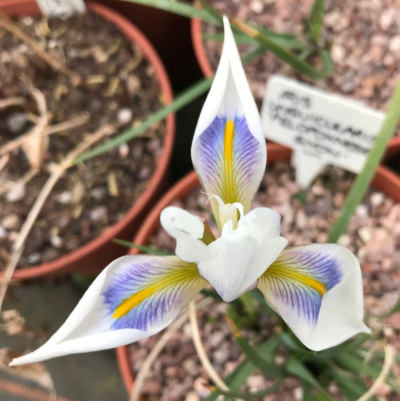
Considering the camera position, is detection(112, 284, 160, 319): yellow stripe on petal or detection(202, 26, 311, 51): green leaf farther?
detection(202, 26, 311, 51): green leaf

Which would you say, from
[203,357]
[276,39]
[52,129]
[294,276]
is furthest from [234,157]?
[52,129]

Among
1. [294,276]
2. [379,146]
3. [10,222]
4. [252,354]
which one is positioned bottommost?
[10,222]

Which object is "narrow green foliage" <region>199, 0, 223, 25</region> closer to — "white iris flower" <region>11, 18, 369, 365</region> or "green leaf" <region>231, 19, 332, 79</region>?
"green leaf" <region>231, 19, 332, 79</region>

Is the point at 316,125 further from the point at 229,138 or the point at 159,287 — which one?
the point at 159,287

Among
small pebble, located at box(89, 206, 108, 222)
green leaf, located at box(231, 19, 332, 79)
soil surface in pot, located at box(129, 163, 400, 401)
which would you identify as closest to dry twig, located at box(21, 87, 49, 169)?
small pebble, located at box(89, 206, 108, 222)

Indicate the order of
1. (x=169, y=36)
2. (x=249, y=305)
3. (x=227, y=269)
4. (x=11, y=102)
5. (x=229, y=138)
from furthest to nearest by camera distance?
1. (x=169, y=36)
2. (x=11, y=102)
3. (x=249, y=305)
4. (x=229, y=138)
5. (x=227, y=269)

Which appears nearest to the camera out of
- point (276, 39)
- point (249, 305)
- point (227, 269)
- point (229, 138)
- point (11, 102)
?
point (227, 269)
